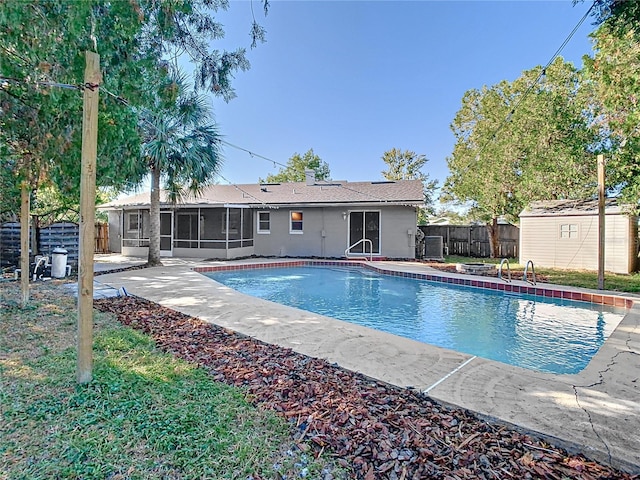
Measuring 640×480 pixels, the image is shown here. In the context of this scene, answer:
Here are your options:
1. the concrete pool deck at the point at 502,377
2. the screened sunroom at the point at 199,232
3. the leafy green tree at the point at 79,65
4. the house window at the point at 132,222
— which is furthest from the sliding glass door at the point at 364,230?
the leafy green tree at the point at 79,65

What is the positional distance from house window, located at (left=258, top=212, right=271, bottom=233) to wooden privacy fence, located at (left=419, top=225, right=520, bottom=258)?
809cm

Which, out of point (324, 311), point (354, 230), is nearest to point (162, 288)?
Answer: point (324, 311)

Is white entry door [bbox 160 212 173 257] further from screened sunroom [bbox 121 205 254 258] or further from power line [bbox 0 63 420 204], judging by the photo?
power line [bbox 0 63 420 204]

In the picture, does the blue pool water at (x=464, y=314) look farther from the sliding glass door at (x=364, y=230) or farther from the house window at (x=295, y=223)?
the house window at (x=295, y=223)

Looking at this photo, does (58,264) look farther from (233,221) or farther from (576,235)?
(576,235)

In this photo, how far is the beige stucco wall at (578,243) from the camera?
11.1m

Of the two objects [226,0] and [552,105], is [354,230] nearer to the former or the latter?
[552,105]

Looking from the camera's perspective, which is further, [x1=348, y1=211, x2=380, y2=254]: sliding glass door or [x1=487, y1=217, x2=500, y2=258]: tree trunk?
[x1=487, y1=217, x2=500, y2=258]: tree trunk

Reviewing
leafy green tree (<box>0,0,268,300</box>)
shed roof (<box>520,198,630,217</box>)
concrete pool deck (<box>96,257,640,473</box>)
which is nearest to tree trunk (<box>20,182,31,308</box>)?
leafy green tree (<box>0,0,268,300</box>)

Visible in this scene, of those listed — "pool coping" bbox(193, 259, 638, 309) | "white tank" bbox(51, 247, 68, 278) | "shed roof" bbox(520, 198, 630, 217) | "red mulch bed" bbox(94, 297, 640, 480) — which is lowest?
"red mulch bed" bbox(94, 297, 640, 480)

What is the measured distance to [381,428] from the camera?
2.37m

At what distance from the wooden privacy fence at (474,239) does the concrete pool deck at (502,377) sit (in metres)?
11.9

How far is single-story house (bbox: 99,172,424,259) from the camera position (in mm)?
15220

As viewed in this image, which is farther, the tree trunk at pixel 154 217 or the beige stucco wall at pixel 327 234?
the beige stucco wall at pixel 327 234
